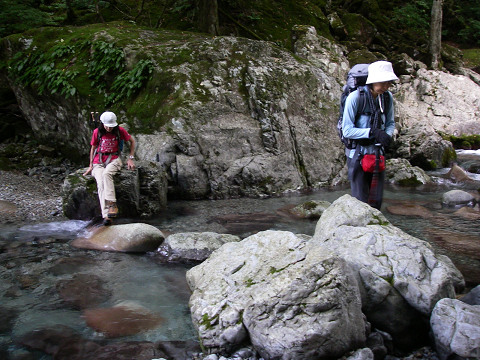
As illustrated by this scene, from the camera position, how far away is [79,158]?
478 inches

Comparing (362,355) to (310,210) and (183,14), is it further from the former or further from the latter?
(183,14)

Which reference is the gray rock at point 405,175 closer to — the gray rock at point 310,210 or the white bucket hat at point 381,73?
the gray rock at point 310,210

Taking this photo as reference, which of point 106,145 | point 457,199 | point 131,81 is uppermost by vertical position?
point 131,81

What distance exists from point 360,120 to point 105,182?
4.87 m

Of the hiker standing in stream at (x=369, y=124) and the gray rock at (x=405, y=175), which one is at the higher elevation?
the hiker standing in stream at (x=369, y=124)

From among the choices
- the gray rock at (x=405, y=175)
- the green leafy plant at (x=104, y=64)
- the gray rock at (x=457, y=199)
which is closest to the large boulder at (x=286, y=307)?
the gray rock at (x=457, y=199)

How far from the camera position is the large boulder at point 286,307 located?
3447 millimetres

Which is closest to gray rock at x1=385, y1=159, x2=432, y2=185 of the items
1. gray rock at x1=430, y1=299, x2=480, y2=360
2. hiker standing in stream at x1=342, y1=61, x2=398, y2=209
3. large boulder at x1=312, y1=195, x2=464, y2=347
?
hiker standing in stream at x1=342, y1=61, x2=398, y2=209

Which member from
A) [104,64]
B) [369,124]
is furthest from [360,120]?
[104,64]

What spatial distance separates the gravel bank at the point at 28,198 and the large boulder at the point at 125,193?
1.67 feet

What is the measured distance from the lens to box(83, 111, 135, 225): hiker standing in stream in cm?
771

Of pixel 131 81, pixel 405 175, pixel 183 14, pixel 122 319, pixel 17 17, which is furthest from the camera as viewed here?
pixel 183 14

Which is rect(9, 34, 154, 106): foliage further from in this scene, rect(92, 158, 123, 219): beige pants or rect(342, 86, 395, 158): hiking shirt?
rect(342, 86, 395, 158): hiking shirt

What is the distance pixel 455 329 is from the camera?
11.9 ft
